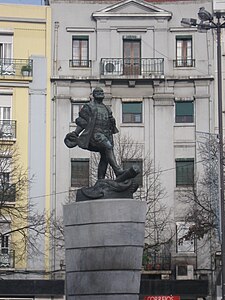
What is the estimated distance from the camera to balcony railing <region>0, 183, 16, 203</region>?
139ft

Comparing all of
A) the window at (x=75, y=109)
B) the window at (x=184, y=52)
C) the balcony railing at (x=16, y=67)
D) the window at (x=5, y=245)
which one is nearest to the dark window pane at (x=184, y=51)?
the window at (x=184, y=52)

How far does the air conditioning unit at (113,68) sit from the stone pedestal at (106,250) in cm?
2804

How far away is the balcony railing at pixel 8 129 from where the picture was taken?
4683cm

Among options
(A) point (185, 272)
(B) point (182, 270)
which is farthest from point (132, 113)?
(A) point (185, 272)

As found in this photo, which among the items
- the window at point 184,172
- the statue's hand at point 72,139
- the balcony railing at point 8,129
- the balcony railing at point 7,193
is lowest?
the balcony railing at point 7,193

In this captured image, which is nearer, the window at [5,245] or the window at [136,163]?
the window at [136,163]

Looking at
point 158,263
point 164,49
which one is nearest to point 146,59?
point 164,49

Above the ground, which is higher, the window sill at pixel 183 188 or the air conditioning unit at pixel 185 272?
the window sill at pixel 183 188

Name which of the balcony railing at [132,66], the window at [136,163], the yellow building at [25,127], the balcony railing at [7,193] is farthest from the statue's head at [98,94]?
the balcony railing at [132,66]

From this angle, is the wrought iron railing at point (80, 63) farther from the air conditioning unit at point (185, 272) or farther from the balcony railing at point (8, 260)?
the air conditioning unit at point (185, 272)

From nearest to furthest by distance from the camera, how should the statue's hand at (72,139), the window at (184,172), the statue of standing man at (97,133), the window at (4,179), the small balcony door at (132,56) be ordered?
the statue of standing man at (97,133) < the statue's hand at (72,139) < the window at (4,179) < the window at (184,172) < the small balcony door at (132,56)

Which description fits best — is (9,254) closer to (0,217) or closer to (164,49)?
(0,217)

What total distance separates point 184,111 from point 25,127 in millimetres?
8682

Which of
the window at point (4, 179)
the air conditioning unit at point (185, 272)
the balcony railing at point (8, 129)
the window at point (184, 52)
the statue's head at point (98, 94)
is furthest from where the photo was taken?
the window at point (184, 52)
